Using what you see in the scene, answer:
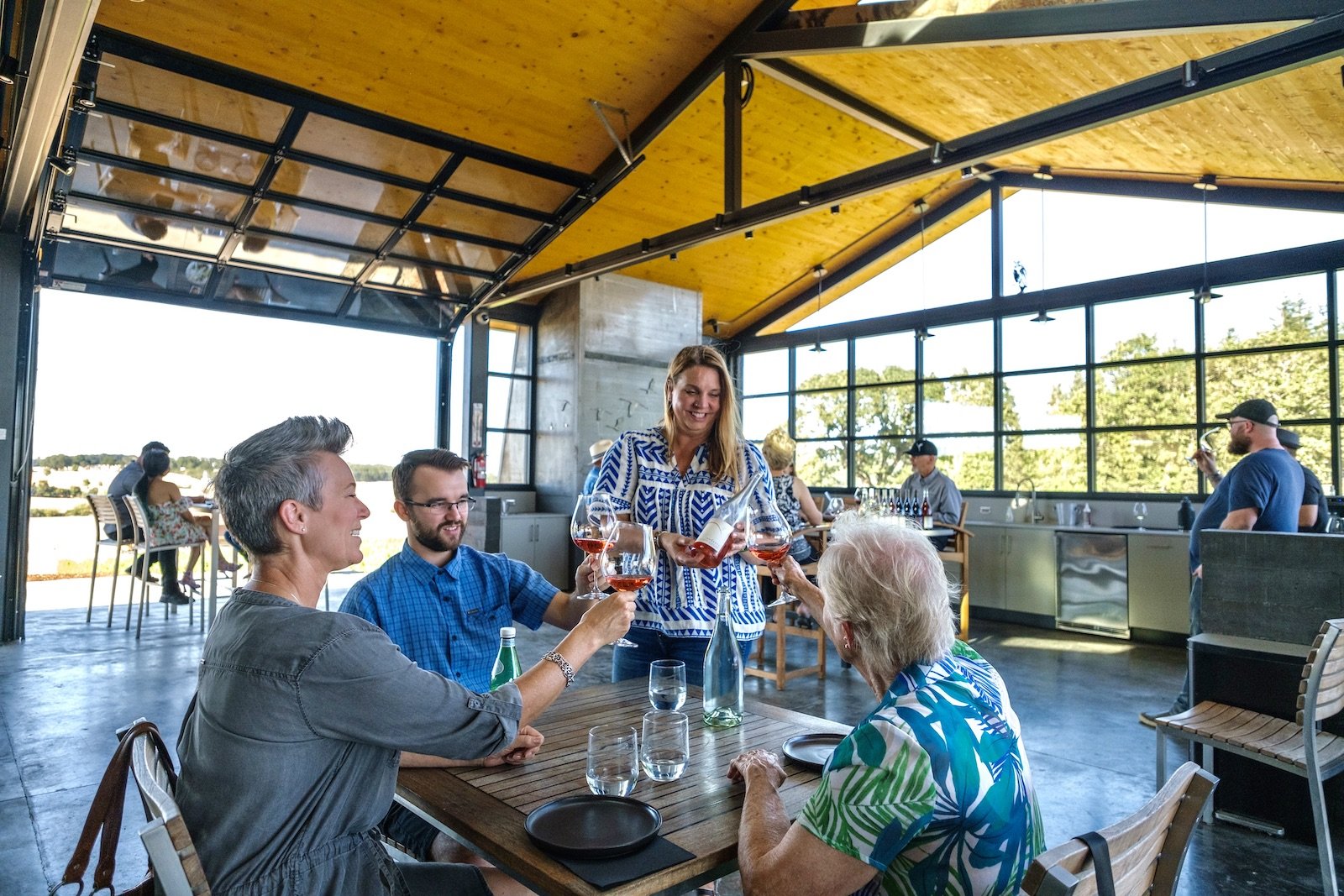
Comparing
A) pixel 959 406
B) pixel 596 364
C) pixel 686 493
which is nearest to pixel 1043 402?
pixel 959 406

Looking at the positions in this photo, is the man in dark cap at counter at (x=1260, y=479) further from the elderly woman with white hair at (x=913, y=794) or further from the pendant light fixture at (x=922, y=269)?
the pendant light fixture at (x=922, y=269)

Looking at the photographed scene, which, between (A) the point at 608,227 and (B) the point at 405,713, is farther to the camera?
(A) the point at 608,227

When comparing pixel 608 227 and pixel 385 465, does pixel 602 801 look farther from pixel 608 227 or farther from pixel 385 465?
pixel 385 465

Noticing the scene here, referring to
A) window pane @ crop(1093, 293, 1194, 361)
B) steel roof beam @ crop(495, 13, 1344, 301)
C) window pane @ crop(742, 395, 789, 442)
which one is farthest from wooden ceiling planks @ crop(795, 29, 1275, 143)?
window pane @ crop(742, 395, 789, 442)

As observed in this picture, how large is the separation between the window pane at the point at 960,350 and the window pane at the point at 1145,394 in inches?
44.6

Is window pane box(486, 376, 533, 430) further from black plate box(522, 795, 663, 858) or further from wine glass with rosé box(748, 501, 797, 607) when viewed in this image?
black plate box(522, 795, 663, 858)

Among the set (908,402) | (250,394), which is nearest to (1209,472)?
(908,402)

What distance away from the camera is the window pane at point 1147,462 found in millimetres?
7723

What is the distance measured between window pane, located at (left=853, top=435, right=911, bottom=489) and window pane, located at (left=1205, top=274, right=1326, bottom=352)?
3.42 meters

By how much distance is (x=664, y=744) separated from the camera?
4.75ft

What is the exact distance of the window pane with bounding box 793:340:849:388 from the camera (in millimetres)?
10664

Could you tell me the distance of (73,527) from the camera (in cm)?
868

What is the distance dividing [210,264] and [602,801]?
218 inches

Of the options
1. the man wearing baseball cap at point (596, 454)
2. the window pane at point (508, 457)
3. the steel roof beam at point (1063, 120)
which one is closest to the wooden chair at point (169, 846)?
the man wearing baseball cap at point (596, 454)
